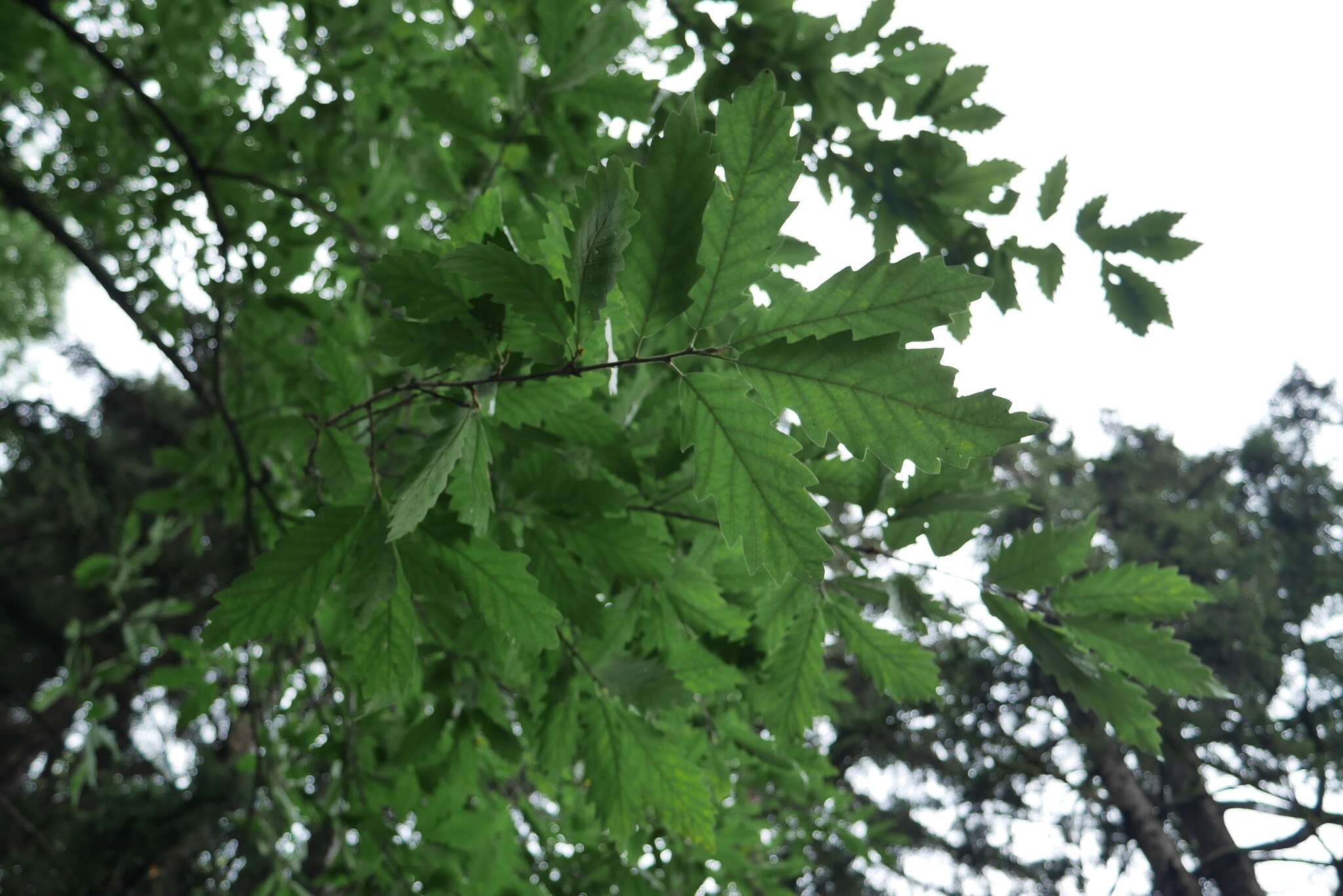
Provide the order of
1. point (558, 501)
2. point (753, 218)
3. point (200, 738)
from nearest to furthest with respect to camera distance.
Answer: point (753, 218) < point (558, 501) < point (200, 738)

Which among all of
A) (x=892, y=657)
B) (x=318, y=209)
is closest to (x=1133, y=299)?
(x=892, y=657)

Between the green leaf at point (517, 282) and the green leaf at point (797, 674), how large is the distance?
2.24 ft

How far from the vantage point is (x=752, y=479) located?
2.65 ft

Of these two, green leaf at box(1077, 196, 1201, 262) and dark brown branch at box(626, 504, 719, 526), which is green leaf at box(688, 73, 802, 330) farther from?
green leaf at box(1077, 196, 1201, 262)

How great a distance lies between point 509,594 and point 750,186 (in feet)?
2.10

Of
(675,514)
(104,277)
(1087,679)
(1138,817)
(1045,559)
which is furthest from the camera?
(1138,817)

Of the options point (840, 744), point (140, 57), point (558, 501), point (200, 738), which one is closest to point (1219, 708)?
point (840, 744)

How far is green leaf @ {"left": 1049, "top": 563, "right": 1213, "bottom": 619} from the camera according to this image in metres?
1.29

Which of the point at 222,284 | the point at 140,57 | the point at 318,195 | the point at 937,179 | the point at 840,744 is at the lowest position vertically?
the point at 222,284

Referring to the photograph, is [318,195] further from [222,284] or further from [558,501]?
[558,501]

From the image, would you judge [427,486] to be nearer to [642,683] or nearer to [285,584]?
[285,584]

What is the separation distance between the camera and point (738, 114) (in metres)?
0.77

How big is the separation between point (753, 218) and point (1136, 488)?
11935 millimetres

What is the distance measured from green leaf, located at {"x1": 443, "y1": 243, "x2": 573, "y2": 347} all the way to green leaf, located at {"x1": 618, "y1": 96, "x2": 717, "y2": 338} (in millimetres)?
99
